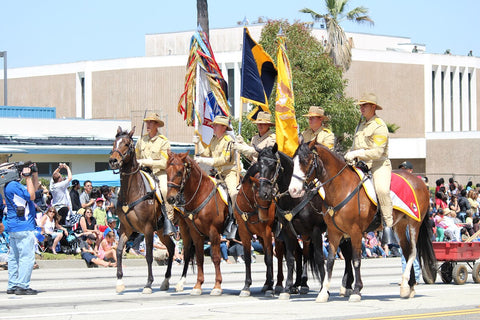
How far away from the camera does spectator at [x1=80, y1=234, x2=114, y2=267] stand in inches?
915

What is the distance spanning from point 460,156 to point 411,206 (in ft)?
193

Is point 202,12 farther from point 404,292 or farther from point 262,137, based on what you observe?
point 404,292

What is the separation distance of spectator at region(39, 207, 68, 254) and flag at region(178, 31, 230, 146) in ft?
16.1

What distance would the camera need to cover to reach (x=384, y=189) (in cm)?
1431

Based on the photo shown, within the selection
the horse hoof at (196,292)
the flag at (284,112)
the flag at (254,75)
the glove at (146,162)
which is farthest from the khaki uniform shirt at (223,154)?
the flag at (254,75)

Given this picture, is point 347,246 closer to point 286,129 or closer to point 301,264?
point 301,264

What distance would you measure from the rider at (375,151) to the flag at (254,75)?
4.80 metres

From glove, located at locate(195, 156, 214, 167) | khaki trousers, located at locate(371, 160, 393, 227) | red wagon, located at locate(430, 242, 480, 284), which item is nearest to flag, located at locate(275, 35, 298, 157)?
glove, located at locate(195, 156, 214, 167)

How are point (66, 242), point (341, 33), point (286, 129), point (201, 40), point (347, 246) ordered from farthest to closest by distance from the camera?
point (341, 33) → point (66, 242) → point (201, 40) → point (286, 129) → point (347, 246)

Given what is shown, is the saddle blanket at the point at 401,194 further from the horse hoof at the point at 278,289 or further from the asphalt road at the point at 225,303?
the horse hoof at the point at 278,289

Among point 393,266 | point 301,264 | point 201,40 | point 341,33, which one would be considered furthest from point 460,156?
point 301,264

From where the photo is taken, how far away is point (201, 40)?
21703mm

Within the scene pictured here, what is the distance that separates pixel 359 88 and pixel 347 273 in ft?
192

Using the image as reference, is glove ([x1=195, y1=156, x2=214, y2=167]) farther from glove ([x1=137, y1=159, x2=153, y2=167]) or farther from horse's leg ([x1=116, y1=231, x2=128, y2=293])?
horse's leg ([x1=116, y1=231, x2=128, y2=293])
